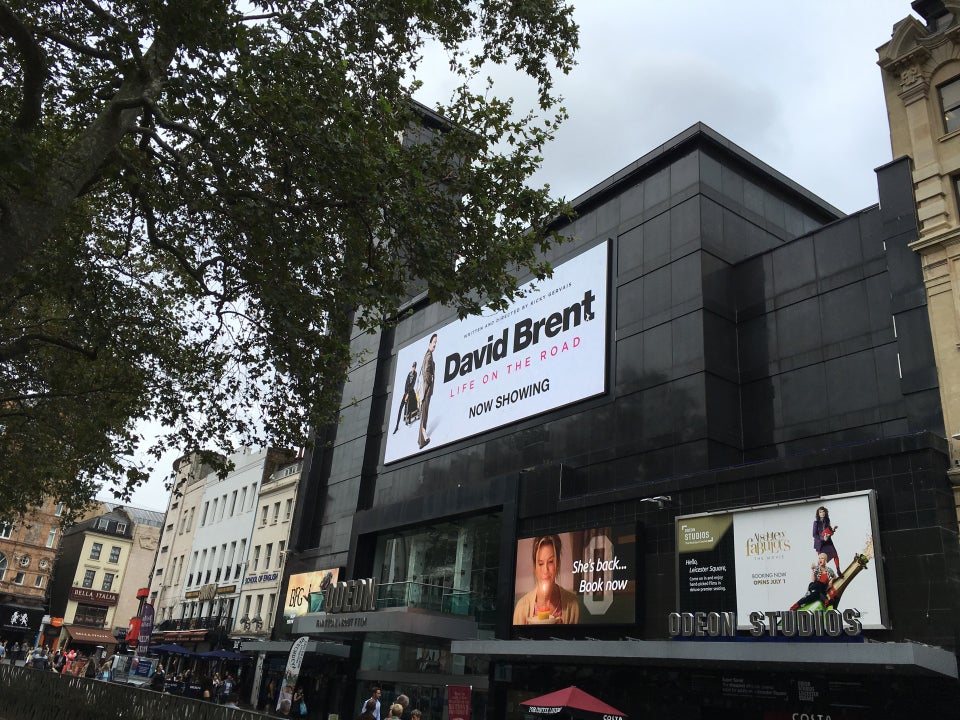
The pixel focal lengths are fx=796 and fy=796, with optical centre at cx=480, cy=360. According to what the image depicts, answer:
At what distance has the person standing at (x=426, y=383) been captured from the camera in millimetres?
36344

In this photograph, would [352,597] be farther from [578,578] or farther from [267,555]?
[267,555]

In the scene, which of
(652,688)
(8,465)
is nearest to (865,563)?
(652,688)

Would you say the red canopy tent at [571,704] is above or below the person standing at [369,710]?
above

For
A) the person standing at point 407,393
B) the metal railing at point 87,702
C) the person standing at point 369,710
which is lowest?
the metal railing at point 87,702

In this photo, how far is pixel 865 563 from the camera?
57.1 feet

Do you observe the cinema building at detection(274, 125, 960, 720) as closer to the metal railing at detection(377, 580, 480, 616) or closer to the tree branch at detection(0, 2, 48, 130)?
the metal railing at detection(377, 580, 480, 616)

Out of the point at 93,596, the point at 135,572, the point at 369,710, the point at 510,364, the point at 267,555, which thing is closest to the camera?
the point at 369,710

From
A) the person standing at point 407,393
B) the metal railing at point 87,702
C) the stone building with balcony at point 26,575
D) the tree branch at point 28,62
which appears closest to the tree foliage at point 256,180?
the tree branch at point 28,62

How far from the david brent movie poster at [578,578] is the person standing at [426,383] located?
1020 cm

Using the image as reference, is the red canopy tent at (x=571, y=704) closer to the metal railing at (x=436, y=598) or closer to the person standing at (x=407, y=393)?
the metal railing at (x=436, y=598)

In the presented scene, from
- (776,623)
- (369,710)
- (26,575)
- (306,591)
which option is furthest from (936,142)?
(26,575)

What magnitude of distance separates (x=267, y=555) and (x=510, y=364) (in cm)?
2654

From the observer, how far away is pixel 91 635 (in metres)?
76.6

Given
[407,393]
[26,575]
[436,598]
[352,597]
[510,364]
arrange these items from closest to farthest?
[436,598], [352,597], [510,364], [407,393], [26,575]
